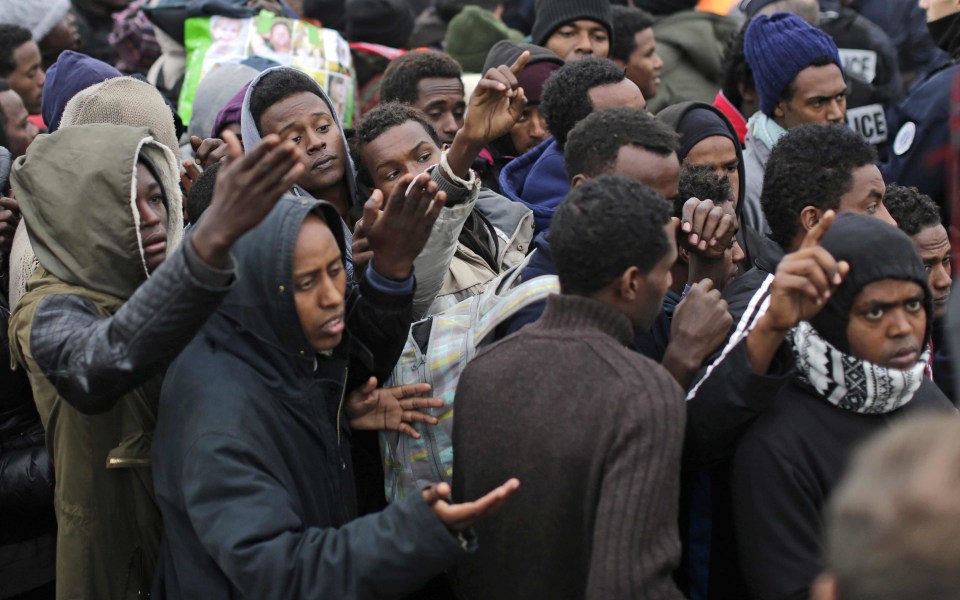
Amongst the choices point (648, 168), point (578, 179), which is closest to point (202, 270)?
point (578, 179)

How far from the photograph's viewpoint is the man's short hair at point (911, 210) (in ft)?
13.4

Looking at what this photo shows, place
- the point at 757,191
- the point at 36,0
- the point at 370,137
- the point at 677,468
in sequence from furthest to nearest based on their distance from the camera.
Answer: the point at 36,0 → the point at 757,191 → the point at 370,137 → the point at 677,468

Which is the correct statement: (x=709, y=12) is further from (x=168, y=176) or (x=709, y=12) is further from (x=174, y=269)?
(x=174, y=269)

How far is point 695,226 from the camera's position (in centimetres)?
339

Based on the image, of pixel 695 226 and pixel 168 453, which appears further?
pixel 695 226

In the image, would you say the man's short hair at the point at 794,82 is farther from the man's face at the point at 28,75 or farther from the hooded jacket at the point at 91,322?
the man's face at the point at 28,75

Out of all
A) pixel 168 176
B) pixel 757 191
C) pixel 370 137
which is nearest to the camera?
pixel 168 176

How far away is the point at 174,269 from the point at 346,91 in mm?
3582

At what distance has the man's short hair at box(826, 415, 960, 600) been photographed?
5.07 feet

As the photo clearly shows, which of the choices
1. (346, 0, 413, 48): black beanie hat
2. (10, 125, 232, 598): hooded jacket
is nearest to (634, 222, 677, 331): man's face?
(10, 125, 232, 598): hooded jacket

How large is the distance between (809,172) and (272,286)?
1.80m

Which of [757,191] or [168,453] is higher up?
[168,453]

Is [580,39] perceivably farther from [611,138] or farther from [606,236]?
[606,236]

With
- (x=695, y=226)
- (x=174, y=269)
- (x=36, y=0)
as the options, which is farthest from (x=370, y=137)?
(x=36, y=0)
